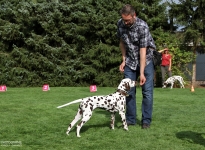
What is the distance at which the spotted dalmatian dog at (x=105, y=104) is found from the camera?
17.1 feet

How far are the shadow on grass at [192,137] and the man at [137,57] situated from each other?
2.17ft

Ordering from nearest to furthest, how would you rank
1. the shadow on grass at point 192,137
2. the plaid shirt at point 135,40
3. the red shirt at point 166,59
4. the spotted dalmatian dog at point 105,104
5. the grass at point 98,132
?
the grass at point 98,132 < the shadow on grass at point 192,137 < the spotted dalmatian dog at point 105,104 < the plaid shirt at point 135,40 < the red shirt at point 166,59

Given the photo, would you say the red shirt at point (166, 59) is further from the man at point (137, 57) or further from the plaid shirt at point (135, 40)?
the plaid shirt at point (135, 40)

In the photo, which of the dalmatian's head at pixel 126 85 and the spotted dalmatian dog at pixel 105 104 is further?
the dalmatian's head at pixel 126 85

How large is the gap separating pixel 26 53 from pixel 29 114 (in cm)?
1013

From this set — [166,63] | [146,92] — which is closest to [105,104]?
[146,92]

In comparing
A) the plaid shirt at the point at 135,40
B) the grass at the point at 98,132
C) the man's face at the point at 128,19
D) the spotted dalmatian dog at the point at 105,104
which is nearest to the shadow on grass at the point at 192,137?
the grass at the point at 98,132

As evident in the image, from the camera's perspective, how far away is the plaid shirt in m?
5.61

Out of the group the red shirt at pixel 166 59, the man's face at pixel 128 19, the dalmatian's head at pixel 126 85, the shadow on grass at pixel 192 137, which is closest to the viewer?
the shadow on grass at pixel 192 137

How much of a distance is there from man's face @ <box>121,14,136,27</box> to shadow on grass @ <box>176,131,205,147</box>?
194 centimetres

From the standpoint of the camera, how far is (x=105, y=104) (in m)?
5.45

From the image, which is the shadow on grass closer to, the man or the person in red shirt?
the man

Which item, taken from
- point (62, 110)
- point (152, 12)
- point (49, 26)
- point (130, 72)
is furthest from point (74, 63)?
point (130, 72)

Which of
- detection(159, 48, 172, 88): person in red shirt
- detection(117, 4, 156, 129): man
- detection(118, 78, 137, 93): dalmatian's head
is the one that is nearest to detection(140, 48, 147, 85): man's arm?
detection(117, 4, 156, 129): man
